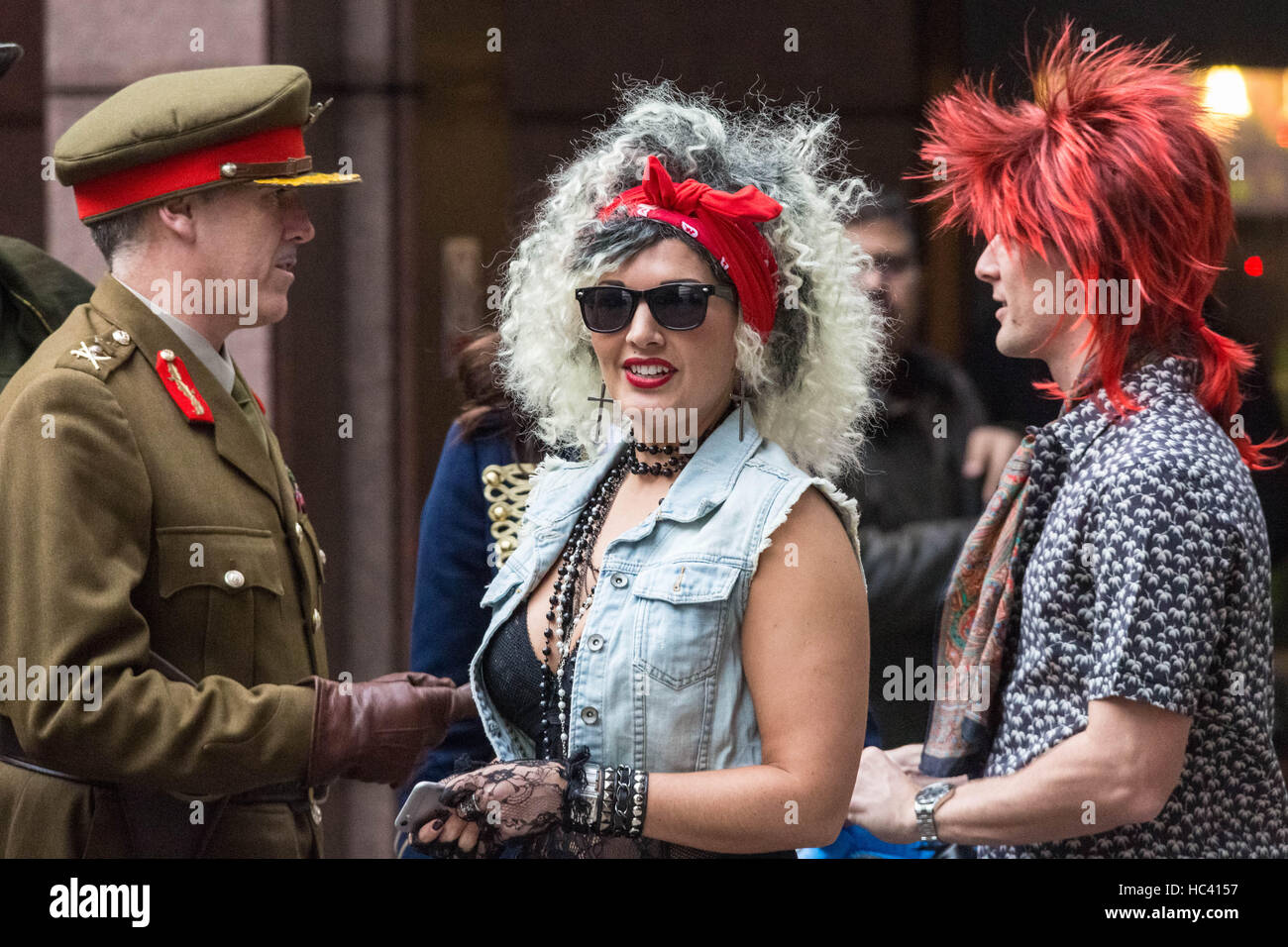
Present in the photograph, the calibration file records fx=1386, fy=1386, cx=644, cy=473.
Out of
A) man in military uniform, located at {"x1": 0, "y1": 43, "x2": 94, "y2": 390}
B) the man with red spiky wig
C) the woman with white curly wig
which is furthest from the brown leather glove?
man in military uniform, located at {"x1": 0, "y1": 43, "x2": 94, "y2": 390}

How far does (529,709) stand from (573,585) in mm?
219

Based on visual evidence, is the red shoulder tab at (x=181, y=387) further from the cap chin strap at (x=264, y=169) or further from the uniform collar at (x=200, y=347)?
the cap chin strap at (x=264, y=169)

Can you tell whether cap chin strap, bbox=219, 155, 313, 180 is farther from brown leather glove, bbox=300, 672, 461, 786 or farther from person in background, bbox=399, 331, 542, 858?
brown leather glove, bbox=300, 672, 461, 786

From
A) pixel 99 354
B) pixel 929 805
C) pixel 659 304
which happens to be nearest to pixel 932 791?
pixel 929 805

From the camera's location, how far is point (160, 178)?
8.33 ft

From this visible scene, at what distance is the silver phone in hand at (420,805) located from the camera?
2.17 m

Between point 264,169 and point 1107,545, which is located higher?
point 264,169

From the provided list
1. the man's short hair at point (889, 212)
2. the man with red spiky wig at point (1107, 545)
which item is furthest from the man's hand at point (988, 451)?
the man with red spiky wig at point (1107, 545)

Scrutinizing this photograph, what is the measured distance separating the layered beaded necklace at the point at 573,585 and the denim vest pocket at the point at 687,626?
14 cm

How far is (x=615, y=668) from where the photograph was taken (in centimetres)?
221

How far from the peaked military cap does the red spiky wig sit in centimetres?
133

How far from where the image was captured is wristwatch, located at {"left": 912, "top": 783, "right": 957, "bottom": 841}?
2.54 metres

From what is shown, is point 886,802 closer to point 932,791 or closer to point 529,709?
point 932,791
